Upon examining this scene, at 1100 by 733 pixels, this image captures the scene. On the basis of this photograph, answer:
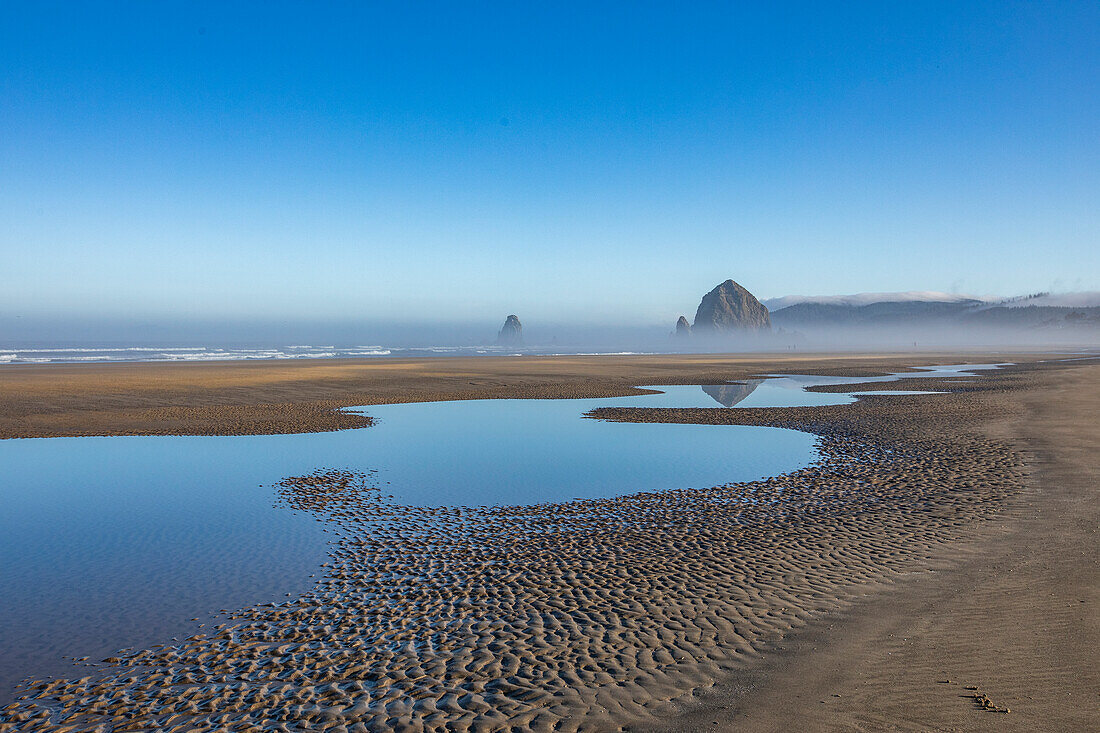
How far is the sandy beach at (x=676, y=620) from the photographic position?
7.57 metres

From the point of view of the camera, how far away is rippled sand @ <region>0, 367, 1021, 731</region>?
7738 mm

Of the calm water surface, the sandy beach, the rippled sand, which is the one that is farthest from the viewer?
the calm water surface

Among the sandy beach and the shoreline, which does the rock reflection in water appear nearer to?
the shoreline

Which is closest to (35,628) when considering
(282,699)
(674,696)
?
(282,699)

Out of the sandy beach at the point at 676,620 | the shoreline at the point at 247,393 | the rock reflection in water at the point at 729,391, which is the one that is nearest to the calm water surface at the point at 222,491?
the sandy beach at the point at 676,620

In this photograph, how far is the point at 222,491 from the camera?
19.8 meters

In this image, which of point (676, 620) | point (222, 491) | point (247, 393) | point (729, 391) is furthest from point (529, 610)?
point (247, 393)

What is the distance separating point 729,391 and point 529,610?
4363cm

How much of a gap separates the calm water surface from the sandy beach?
112cm

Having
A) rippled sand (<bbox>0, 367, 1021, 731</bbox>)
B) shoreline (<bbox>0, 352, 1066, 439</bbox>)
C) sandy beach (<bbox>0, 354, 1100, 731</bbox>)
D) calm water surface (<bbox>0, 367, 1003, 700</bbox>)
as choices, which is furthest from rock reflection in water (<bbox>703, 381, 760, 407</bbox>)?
rippled sand (<bbox>0, 367, 1021, 731</bbox>)

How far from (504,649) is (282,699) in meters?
3.00

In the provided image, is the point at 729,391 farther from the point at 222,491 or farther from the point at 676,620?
the point at 676,620

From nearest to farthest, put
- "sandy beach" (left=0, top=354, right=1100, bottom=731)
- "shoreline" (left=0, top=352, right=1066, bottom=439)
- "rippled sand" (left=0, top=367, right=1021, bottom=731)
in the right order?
"sandy beach" (left=0, top=354, right=1100, bottom=731) < "rippled sand" (left=0, top=367, right=1021, bottom=731) < "shoreline" (left=0, top=352, right=1066, bottom=439)

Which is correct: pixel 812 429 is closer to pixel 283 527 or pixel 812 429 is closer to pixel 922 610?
pixel 922 610
